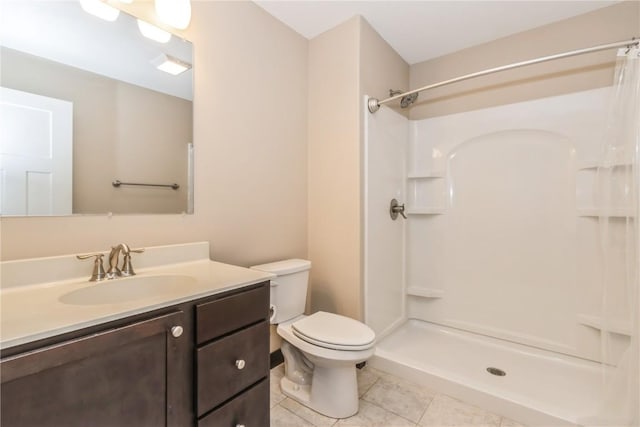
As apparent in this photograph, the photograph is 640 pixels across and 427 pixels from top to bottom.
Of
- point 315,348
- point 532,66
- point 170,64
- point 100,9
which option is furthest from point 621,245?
point 100,9

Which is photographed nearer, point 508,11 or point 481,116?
point 508,11

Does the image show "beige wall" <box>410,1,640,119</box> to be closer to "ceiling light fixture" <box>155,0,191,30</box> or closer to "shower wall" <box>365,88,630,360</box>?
"shower wall" <box>365,88,630,360</box>

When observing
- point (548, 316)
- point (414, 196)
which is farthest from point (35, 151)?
point (548, 316)

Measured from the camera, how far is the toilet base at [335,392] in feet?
4.95

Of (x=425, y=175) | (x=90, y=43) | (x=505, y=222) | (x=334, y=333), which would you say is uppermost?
(x=90, y=43)

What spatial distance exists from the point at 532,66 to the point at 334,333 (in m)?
2.24

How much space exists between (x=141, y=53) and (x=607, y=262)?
2343 mm

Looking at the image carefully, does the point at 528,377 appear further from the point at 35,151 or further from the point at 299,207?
the point at 35,151

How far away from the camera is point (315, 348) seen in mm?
1453

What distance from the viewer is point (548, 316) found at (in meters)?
2.00

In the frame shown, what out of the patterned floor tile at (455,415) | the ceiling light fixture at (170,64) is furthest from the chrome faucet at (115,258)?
the patterned floor tile at (455,415)

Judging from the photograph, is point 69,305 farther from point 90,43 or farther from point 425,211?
point 425,211

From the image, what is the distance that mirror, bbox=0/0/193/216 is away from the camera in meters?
1.00

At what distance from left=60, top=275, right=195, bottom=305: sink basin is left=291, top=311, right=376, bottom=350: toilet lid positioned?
26.9 inches
